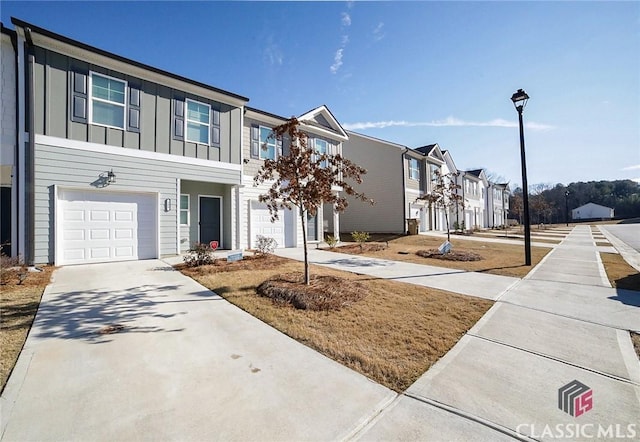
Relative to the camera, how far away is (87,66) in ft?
27.4

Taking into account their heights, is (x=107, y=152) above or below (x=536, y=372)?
above

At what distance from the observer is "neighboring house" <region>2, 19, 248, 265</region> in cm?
757

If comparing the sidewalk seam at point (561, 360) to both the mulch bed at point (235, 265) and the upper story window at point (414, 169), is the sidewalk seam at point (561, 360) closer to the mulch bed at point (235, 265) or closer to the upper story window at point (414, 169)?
the mulch bed at point (235, 265)

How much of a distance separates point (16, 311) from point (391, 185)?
20549mm

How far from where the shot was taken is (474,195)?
3566cm

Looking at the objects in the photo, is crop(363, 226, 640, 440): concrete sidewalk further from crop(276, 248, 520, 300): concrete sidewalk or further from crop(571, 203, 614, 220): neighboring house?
crop(571, 203, 614, 220): neighboring house

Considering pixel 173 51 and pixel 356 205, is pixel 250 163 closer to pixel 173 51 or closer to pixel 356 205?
pixel 173 51

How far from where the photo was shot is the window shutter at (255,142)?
12641 mm

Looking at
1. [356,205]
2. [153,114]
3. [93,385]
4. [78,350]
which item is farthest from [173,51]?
[356,205]

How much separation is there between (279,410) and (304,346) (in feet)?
4.00

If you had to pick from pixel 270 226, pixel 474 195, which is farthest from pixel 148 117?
Result: pixel 474 195

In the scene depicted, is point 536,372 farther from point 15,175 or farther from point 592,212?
point 592,212

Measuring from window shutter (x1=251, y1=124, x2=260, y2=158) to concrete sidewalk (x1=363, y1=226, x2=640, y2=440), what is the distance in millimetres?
10806

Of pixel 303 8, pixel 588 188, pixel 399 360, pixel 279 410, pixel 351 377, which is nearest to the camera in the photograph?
pixel 279 410
